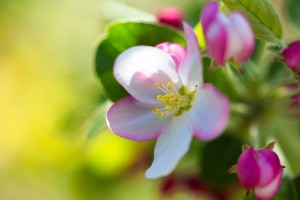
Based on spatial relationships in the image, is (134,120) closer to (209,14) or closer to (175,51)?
(175,51)

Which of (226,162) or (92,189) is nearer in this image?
(226,162)

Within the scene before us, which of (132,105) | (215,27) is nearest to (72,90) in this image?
(132,105)

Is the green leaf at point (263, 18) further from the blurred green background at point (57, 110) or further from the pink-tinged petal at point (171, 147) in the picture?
the blurred green background at point (57, 110)

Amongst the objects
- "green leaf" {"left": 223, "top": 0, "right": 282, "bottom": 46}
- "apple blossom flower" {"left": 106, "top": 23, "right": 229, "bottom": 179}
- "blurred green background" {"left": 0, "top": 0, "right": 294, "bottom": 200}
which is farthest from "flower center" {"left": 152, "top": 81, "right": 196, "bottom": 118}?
"blurred green background" {"left": 0, "top": 0, "right": 294, "bottom": 200}

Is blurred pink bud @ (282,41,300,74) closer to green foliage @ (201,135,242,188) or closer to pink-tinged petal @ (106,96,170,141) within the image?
pink-tinged petal @ (106,96,170,141)

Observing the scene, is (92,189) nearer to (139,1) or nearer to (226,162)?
(226,162)

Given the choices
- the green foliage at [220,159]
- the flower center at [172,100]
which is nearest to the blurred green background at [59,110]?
the green foliage at [220,159]
